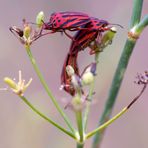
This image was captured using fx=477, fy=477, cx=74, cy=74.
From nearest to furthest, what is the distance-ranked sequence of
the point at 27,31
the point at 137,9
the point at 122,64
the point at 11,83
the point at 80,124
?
1. the point at 80,124
2. the point at 11,83
3. the point at 27,31
4. the point at 137,9
5. the point at 122,64

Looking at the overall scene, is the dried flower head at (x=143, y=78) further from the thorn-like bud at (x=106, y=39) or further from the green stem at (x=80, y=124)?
the green stem at (x=80, y=124)

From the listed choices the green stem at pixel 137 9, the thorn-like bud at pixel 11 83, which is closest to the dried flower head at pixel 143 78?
the green stem at pixel 137 9

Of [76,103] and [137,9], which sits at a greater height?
[137,9]

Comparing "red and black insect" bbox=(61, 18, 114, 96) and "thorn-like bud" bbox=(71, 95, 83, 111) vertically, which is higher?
"red and black insect" bbox=(61, 18, 114, 96)

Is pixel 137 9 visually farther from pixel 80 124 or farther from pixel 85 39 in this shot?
pixel 80 124

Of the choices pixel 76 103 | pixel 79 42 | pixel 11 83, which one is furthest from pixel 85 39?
pixel 76 103

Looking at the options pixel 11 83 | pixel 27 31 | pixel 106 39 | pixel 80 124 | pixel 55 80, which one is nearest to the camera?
pixel 80 124

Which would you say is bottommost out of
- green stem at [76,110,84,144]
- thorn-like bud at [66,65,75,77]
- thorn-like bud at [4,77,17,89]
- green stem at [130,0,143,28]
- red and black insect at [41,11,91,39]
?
green stem at [76,110,84,144]

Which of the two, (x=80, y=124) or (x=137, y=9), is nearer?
(x=80, y=124)

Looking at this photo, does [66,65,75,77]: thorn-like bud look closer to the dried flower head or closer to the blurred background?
the dried flower head

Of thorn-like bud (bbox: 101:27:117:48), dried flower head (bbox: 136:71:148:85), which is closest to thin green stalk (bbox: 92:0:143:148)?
thorn-like bud (bbox: 101:27:117:48)
